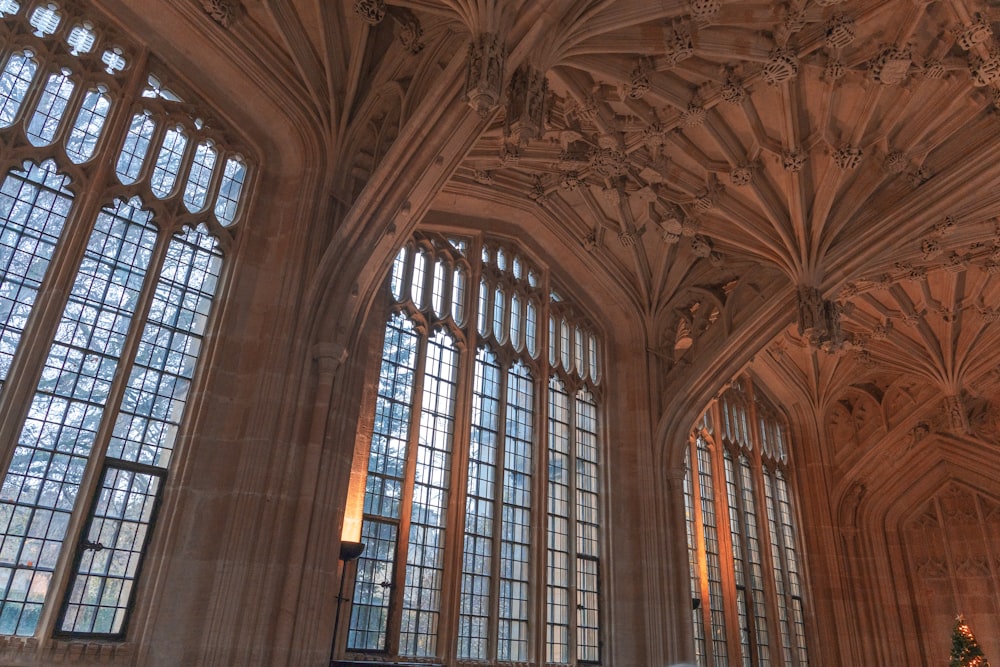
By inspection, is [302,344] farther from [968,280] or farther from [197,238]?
[968,280]

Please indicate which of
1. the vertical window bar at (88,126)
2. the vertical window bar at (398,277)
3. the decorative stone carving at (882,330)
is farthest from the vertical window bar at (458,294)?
the decorative stone carving at (882,330)

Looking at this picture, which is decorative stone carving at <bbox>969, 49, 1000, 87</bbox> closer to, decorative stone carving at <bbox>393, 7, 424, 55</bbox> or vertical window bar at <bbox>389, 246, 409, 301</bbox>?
decorative stone carving at <bbox>393, 7, 424, 55</bbox>

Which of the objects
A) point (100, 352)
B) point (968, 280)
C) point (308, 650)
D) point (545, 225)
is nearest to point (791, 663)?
point (968, 280)

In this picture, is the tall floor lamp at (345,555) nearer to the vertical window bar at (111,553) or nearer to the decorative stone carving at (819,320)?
the vertical window bar at (111,553)

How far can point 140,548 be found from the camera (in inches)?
276

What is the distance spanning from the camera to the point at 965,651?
15.3m

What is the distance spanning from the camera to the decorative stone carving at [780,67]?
9.01m

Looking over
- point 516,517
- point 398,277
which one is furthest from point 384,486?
point 398,277

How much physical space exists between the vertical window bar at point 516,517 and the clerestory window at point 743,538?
4.17 meters

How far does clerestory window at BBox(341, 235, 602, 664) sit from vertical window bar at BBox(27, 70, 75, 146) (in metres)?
4.39

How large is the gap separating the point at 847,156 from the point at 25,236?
990 cm

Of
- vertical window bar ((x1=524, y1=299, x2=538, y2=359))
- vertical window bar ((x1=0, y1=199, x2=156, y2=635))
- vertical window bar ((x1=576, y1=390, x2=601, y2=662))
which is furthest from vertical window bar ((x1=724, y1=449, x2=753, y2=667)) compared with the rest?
vertical window bar ((x1=0, y1=199, x2=156, y2=635))

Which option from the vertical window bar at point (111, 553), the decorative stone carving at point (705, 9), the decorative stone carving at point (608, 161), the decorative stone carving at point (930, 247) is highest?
the decorative stone carving at point (608, 161)

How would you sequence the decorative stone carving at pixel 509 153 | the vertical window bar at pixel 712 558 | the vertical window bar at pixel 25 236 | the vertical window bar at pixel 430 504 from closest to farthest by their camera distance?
1. the vertical window bar at pixel 25 236
2. the vertical window bar at pixel 430 504
3. the decorative stone carving at pixel 509 153
4. the vertical window bar at pixel 712 558
